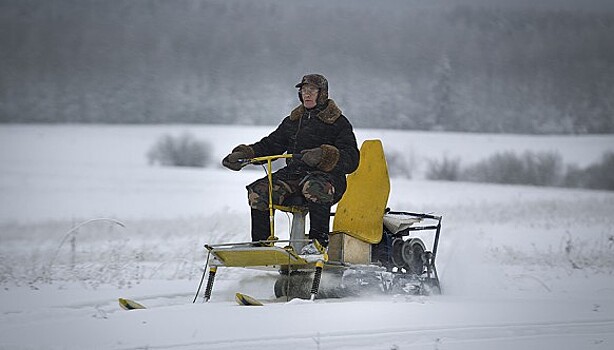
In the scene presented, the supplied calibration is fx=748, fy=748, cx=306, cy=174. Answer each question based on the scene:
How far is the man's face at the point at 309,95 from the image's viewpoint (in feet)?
19.0

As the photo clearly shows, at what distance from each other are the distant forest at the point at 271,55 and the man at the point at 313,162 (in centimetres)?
1044

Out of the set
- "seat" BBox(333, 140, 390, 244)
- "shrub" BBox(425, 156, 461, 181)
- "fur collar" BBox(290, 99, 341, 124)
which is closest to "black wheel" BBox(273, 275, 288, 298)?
"seat" BBox(333, 140, 390, 244)

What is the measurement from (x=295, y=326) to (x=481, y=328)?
1150 millimetres

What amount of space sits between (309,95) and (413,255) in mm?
1785

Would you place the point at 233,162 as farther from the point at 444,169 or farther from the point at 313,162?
the point at 444,169

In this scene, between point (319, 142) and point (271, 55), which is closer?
point (319, 142)

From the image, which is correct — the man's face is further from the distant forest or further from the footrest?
the distant forest

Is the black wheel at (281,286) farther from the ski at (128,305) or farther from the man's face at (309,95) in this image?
the ski at (128,305)

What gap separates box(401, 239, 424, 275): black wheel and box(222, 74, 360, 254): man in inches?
42.7

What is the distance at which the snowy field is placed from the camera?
4.20 meters

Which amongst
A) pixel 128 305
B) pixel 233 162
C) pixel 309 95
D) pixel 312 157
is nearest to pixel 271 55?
pixel 309 95

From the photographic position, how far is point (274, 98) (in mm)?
16922

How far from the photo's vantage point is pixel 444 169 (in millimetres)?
19156

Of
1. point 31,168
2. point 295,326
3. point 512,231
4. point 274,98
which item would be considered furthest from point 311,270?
point 31,168
